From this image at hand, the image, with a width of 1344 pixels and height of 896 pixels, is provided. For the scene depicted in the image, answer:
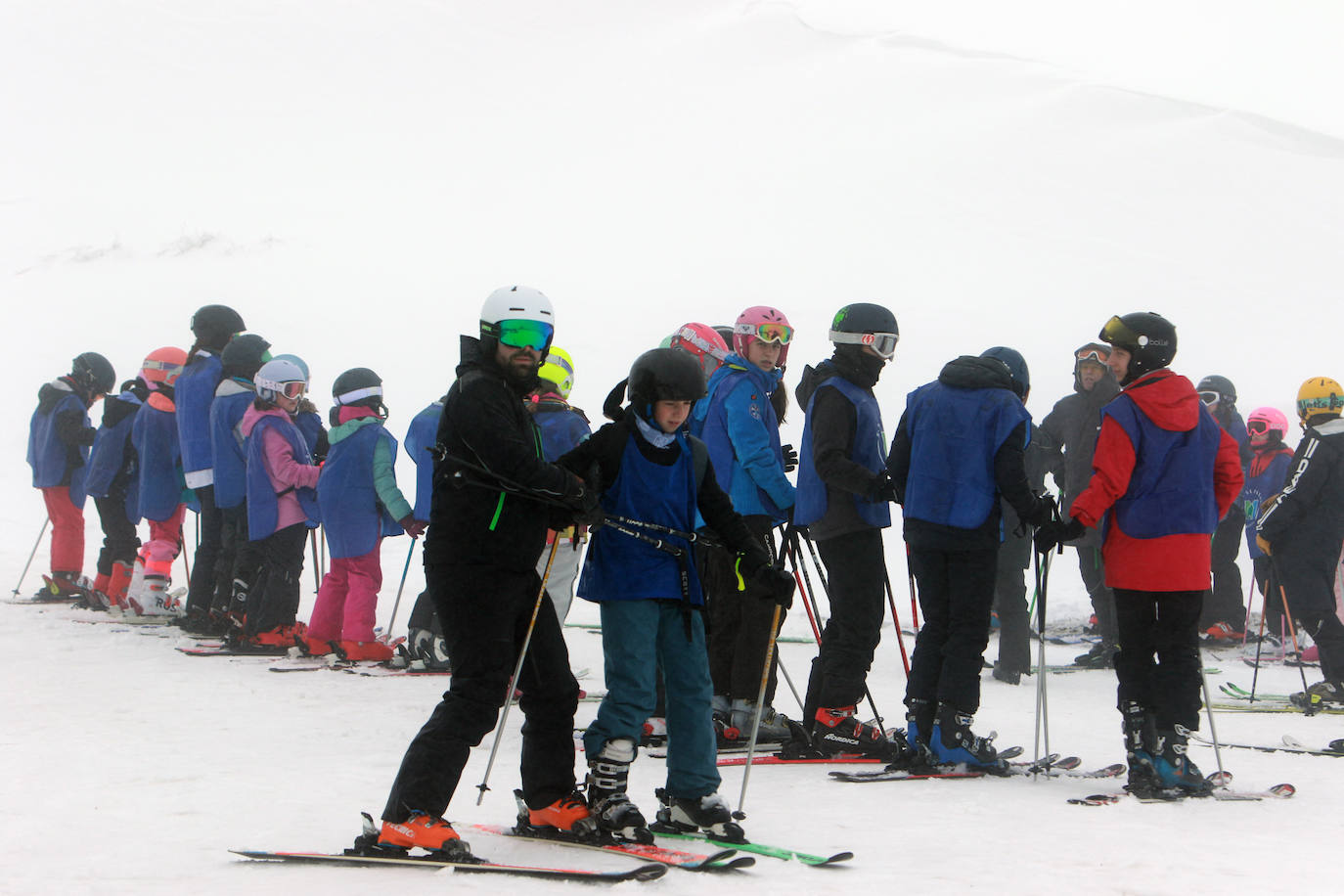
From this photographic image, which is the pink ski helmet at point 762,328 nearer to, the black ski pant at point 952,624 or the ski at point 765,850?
the black ski pant at point 952,624

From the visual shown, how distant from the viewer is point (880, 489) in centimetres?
582

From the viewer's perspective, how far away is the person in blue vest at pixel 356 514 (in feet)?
27.7

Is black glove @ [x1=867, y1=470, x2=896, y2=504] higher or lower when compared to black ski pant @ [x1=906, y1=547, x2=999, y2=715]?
higher

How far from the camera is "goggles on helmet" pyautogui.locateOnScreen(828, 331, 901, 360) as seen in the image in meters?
6.09

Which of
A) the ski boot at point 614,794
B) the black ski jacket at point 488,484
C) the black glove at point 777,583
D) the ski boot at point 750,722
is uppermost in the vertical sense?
the black ski jacket at point 488,484

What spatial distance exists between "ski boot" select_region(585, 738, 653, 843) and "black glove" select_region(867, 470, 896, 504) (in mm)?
1985

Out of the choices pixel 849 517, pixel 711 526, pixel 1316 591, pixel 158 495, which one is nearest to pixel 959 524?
pixel 849 517

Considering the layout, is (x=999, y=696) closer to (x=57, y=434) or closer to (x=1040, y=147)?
(x=57, y=434)

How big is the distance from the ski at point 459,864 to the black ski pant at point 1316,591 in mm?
5805

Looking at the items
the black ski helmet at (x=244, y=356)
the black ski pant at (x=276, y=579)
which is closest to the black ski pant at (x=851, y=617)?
the black ski pant at (x=276, y=579)

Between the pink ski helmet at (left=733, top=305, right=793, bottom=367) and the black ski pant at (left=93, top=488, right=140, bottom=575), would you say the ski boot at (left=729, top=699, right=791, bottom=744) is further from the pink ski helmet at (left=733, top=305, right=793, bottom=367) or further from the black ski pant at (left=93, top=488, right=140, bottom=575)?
the black ski pant at (left=93, top=488, right=140, bottom=575)

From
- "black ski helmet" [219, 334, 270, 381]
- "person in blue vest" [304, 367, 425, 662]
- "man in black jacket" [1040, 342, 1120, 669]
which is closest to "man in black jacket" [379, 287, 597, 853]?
"person in blue vest" [304, 367, 425, 662]

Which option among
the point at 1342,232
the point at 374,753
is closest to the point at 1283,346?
the point at 1342,232

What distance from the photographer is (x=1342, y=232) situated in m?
28.0
